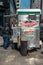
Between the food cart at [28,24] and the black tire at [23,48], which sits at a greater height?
the food cart at [28,24]

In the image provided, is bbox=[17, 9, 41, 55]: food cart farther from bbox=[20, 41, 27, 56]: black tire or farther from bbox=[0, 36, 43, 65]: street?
bbox=[0, 36, 43, 65]: street

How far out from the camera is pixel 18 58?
12625 mm

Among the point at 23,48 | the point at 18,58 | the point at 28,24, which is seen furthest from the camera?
the point at 28,24

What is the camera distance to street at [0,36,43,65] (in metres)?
11.6

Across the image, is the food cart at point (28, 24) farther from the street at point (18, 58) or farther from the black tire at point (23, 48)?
the street at point (18, 58)

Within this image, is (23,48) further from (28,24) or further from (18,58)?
(28,24)

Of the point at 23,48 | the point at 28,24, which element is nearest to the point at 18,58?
the point at 23,48

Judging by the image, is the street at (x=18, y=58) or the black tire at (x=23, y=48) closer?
the street at (x=18, y=58)

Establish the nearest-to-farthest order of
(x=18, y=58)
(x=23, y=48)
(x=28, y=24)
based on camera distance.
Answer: (x=18, y=58) < (x=23, y=48) < (x=28, y=24)

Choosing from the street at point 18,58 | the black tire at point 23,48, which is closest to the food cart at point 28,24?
the black tire at point 23,48

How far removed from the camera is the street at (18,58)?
11.6 m

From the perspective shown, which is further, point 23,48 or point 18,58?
point 23,48

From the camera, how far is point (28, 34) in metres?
13.9

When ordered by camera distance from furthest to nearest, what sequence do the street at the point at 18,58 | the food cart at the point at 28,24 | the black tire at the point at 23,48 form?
the food cart at the point at 28,24 → the black tire at the point at 23,48 → the street at the point at 18,58
